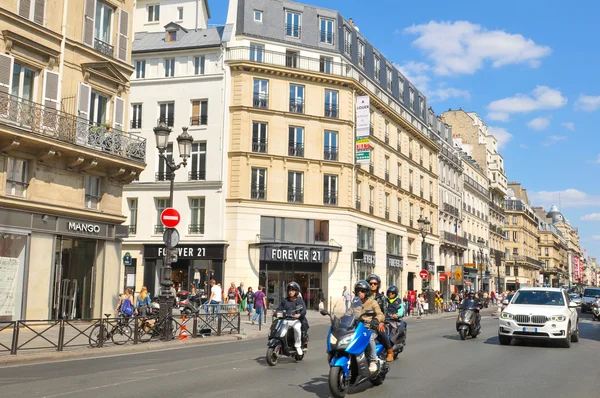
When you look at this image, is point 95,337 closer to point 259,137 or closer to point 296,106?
point 259,137

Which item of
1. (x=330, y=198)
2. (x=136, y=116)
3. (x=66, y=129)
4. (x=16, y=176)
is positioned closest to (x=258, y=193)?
(x=330, y=198)

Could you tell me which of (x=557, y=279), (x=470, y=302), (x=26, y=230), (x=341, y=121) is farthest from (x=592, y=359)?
(x=557, y=279)

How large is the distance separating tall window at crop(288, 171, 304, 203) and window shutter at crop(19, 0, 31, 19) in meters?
20.8

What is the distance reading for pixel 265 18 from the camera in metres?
40.1

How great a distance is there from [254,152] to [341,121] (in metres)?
6.08

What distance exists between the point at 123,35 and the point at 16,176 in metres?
7.21

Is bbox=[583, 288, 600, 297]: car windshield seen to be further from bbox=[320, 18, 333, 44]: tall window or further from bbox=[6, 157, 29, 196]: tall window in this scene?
bbox=[6, 157, 29, 196]: tall window

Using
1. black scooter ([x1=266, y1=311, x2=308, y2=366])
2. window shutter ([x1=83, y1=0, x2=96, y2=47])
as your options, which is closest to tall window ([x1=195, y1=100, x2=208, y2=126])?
window shutter ([x1=83, y1=0, x2=96, y2=47])

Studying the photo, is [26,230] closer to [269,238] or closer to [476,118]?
[269,238]

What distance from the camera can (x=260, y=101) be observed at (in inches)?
1518

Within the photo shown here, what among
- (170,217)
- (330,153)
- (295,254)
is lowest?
(295,254)

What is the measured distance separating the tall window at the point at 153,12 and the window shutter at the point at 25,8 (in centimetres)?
2627

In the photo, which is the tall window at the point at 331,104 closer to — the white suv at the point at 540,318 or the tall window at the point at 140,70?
the tall window at the point at 140,70

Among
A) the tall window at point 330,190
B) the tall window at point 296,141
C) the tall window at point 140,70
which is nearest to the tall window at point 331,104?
the tall window at point 296,141
